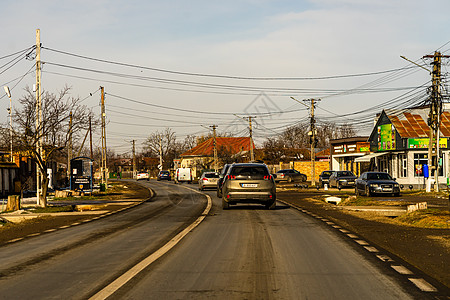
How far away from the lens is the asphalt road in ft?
23.6

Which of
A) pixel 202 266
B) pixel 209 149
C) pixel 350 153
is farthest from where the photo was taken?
pixel 209 149

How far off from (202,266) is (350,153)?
63.4 metres

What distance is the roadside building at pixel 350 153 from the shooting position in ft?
226

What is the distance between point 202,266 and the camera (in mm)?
9281

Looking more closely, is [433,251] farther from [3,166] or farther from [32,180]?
[32,180]

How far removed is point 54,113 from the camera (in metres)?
29.8

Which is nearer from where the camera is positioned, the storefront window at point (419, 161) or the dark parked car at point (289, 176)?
the storefront window at point (419, 161)

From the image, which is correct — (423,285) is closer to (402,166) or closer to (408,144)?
(408,144)

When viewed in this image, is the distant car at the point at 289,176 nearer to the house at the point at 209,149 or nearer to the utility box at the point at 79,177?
the utility box at the point at 79,177

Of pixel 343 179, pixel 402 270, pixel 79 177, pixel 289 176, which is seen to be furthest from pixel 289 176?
pixel 402 270

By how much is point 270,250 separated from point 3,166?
122ft

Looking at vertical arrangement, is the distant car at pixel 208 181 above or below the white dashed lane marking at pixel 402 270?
above

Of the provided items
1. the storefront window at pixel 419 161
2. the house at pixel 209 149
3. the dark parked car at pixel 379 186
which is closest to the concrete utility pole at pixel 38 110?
the dark parked car at pixel 379 186

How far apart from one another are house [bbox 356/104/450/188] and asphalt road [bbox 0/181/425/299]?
40.5 metres
